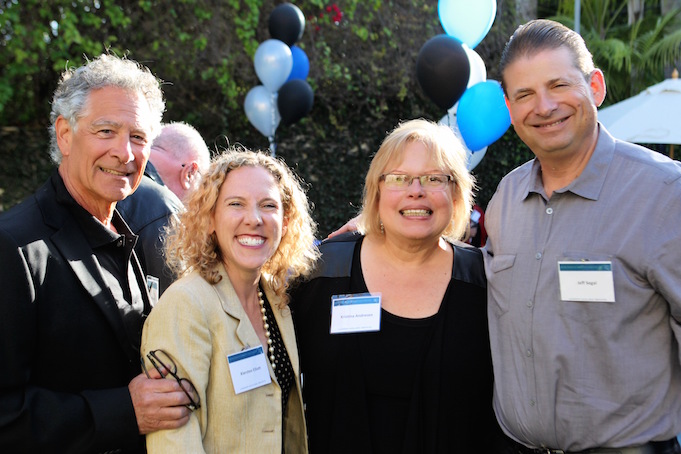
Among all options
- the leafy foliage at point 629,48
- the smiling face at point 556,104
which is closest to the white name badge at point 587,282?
the smiling face at point 556,104

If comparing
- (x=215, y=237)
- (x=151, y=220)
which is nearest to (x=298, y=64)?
(x=151, y=220)

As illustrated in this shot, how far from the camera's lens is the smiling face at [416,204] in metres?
2.31

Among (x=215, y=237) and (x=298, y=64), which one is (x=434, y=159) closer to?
(x=215, y=237)

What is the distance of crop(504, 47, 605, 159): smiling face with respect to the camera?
78.9 inches

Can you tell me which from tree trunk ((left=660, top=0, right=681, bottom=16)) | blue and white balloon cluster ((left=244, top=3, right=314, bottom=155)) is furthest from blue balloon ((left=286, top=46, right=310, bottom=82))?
tree trunk ((left=660, top=0, right=681, bottom=16))

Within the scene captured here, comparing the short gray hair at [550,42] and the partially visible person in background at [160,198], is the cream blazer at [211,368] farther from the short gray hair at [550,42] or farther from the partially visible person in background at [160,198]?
the short gray hair at [550,42]

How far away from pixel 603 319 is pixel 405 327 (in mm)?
694

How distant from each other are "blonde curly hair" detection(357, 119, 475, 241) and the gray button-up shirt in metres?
0.39

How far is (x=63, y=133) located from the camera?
2000 millimetres

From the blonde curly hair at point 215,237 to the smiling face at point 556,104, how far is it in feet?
2.84

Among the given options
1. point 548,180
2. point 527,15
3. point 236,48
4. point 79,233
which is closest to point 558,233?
point 548,180

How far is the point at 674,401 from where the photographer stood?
6.29ft

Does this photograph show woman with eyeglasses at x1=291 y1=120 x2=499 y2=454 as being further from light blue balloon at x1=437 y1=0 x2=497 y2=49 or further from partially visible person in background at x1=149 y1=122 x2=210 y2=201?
light blue balloon at x1=437 y1=0 x2=497 y2=49

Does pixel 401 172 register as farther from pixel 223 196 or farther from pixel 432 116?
pixel 432 116
